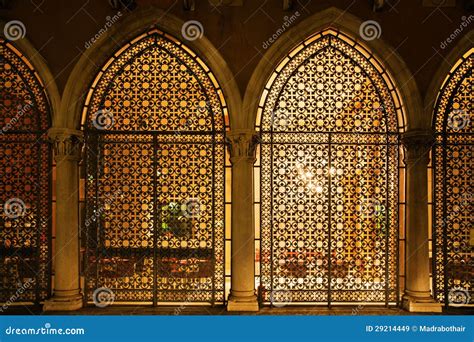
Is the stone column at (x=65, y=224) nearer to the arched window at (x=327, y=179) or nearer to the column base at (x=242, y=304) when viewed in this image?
the column base at (x=242, y=304)

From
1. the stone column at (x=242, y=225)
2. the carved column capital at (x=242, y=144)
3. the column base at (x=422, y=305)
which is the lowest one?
the column base at (x=422, y=305)

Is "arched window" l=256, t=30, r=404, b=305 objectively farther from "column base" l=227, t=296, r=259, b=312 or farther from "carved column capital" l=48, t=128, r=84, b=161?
"carved column capital" l=48, t=128, r=84, b=161

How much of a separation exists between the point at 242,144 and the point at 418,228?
3.13 meters

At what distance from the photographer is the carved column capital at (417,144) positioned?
24.4 feet

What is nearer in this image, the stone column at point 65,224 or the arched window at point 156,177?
the stone column at point 65,224

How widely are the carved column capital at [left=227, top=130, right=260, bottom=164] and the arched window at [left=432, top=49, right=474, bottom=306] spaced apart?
3030 mm

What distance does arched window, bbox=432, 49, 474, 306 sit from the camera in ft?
25.4

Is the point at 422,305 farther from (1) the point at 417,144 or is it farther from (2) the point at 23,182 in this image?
(2) the point at 23,182

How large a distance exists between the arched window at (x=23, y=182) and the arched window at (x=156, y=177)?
0.71m

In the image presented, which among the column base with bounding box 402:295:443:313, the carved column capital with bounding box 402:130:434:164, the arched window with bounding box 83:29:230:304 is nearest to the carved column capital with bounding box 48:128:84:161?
the arched window with bounding box 83:29:230:304

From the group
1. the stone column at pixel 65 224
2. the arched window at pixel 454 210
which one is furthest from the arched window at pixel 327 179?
the stone column at pixel 65 224

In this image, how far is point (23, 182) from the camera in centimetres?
771

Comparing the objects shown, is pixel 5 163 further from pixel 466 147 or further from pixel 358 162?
pixel 466 147

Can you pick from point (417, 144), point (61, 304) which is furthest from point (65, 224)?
point (417, 144)
